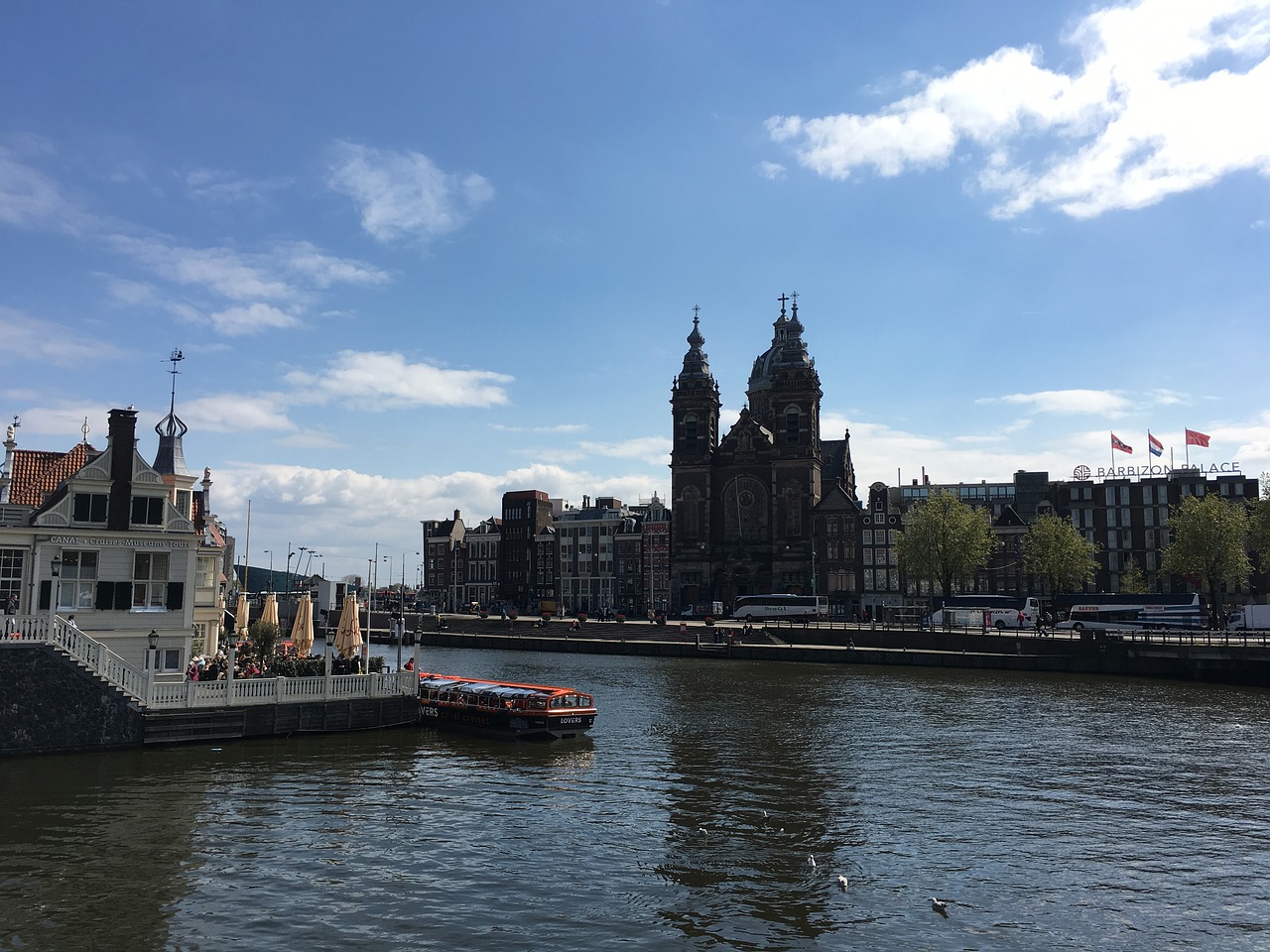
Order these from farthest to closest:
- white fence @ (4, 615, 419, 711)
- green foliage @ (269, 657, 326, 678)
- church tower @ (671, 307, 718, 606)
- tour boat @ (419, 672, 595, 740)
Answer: church tower @ (671, 307, 718, 606) → tour boat @ (419, 672, 595, 740) → green foliage @ (269, 657, 326, 678) → white fence @ (4, 615, 419, 711)

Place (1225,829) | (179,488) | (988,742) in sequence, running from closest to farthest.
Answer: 1. (1225,829)
2. (988,742)
3. (179,488)

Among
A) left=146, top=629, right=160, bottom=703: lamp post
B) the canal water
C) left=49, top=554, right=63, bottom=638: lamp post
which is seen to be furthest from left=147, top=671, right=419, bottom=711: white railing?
left=49, top=554, right=63, bottom=638: lamp post

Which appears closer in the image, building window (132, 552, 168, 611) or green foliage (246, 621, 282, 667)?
building window (132, 552, 168, 611)

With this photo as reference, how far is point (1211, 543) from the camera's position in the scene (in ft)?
346

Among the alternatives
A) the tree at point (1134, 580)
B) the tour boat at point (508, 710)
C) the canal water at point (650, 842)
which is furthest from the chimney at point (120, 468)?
the tree at point (1134, 580)

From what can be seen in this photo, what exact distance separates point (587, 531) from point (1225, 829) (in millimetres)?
155435

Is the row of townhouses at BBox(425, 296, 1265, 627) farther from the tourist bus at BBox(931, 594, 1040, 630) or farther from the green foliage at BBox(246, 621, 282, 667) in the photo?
the green foliage at BBox(246, 621, 282, 667)

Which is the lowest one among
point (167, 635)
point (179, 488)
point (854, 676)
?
point (854, 676)

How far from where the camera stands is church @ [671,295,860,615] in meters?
152

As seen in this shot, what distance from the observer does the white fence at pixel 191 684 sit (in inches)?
1479

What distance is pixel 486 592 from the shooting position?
199m

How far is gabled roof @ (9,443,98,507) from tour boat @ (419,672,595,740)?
823 inches

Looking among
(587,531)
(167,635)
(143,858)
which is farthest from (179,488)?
(587,531)

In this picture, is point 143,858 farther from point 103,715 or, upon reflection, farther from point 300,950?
point 103,715
